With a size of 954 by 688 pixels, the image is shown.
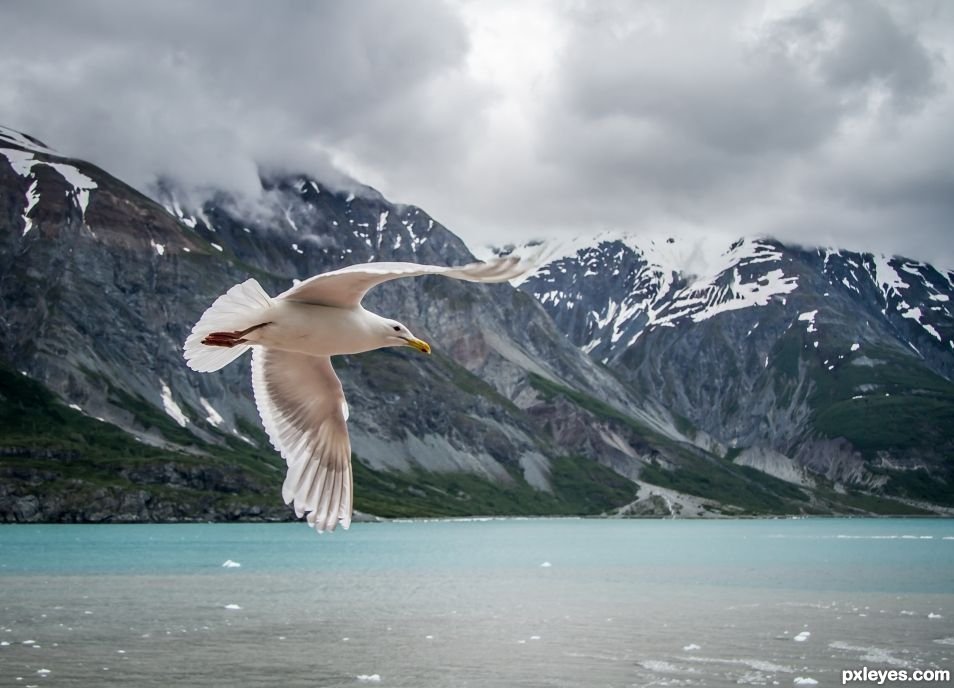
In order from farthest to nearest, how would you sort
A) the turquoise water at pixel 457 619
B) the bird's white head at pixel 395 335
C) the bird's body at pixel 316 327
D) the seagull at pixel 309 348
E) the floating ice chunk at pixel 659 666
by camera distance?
the turquoise water at pixel 457 619, the floating ice chunk at pixel 659 666, the bird's white head at pixel 395 335, the bird's body at pixel 316 327, the seagull at pixel 309 348

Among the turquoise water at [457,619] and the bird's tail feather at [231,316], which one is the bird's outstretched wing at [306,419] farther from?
the turquoise water at [457,619]

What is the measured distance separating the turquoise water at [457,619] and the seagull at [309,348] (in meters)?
25.8

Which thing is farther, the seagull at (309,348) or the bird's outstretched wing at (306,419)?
the bird's outstretched wing at (306,419)

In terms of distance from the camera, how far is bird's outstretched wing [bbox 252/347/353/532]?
604 inches

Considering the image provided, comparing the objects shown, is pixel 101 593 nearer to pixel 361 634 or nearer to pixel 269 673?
pixel 361 634

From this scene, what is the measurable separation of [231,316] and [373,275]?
8.84 ft

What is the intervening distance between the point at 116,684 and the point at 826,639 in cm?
2974

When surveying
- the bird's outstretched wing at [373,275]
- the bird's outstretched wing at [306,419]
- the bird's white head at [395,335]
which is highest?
the bird's outstretched wing at [373,275]

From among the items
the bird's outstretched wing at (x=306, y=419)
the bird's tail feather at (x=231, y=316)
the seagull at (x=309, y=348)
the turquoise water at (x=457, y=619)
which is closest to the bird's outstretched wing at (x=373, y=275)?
the seagull at (x=309, y=348)

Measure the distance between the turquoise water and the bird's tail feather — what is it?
27.5 metres

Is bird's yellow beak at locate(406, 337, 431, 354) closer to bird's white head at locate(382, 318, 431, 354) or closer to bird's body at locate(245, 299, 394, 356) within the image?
bird's white head at locate(382, 318, 431, 354)

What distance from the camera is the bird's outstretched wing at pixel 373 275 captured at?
1067 cm

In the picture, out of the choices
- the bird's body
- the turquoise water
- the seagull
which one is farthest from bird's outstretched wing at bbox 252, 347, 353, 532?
the turquoise water

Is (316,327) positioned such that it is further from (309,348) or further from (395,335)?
(395,335)
